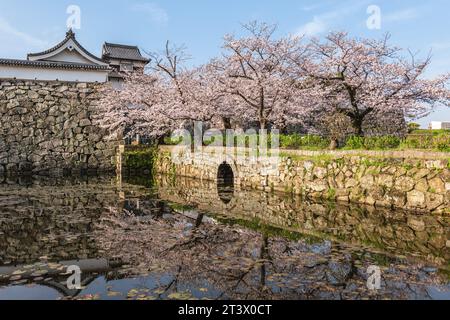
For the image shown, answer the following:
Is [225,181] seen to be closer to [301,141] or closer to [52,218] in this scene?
[301,141]

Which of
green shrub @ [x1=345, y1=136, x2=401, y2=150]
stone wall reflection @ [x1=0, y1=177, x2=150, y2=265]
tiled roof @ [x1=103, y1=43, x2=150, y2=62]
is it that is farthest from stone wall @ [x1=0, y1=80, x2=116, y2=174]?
green shrub @ [x1=345, y1=136, x2=401, y2=150]

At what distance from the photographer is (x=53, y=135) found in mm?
26578

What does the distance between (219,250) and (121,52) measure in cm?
3725

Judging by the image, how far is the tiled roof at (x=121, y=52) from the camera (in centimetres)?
3988

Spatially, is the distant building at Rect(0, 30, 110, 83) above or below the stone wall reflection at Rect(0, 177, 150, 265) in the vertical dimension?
above

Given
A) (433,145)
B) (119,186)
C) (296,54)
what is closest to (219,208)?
(433,145)

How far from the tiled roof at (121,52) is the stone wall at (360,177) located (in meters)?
26.0

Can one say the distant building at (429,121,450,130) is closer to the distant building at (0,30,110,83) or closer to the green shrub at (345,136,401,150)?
the green shrub at (345,136,401,150)

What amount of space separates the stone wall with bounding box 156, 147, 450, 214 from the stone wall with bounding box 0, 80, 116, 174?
1304cm

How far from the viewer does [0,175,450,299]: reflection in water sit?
5.79 meters

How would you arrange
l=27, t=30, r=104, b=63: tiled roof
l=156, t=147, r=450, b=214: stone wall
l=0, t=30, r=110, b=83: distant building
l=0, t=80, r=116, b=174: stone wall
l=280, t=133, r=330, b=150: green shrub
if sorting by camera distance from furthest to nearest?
l=27, t=30, r=104, b=63: tiled roof
l=0, t=30, r=110, b=83: distant building
l=0, t=80, r=116, b=174: stone wall
l=280, t=133, r=330, b=150: green shrub
l=156, t=147, r=450, b=214: stone wall

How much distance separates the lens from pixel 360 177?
12.6m

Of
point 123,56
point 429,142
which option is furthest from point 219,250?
point 123,56
